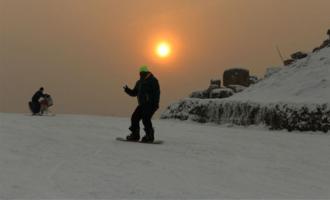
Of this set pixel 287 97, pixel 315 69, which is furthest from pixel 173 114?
pixel 315 69

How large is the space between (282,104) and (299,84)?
4.75 m

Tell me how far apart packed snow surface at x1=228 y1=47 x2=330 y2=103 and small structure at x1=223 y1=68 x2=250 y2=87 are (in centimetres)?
766

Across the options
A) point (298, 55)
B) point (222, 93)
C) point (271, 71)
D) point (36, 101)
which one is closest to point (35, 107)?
point (36, 101)

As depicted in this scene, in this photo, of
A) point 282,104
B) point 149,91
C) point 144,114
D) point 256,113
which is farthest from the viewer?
point 256,113

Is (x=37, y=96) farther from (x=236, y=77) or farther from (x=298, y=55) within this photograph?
(x=236, y=77)

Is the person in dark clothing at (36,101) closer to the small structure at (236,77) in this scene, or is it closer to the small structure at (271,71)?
the small structure at (271,71)

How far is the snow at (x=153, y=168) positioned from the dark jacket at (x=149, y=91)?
106 cm

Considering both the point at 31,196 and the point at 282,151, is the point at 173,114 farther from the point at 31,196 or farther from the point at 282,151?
the point at 31,196

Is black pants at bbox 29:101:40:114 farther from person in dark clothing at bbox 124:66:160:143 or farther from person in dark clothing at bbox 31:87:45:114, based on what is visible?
person in dark clothing at bbox 124:66:160:143

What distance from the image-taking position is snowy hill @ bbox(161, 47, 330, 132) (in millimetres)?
19344

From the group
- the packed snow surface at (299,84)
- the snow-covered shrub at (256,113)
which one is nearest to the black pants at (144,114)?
the snow-covered shrub at (256,113)

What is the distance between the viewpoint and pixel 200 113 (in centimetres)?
2373

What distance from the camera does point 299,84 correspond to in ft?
80.6

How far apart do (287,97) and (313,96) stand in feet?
4.26
